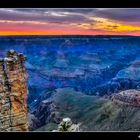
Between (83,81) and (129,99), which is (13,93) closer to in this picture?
(83,81)

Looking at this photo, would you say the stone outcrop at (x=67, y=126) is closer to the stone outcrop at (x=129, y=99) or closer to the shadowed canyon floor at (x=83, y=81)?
the shadowed canyon floor at (x=83, y=81)

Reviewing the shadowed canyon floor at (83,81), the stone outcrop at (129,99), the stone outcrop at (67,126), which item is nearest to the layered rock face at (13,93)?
the shadowed canyon floor at (83,81)

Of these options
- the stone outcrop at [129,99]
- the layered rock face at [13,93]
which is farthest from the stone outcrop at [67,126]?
the stone outcrop at [129,99]

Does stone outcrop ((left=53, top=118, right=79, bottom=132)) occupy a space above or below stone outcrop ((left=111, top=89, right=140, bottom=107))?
below

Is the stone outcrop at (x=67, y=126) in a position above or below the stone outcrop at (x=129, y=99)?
below

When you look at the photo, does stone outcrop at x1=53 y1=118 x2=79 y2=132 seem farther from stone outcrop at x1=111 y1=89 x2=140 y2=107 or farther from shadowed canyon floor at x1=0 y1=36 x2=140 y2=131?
stone outcrop at x1=111 y1=89 x2=140 y2=107

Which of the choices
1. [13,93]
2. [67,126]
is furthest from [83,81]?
[13,93]

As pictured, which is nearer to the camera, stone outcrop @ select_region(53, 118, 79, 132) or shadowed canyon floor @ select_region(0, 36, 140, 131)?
stone outcrop @ select_region(53, 118, 79, 132)

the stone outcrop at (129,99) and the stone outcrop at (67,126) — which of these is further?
the stone outcrop at (129,99)

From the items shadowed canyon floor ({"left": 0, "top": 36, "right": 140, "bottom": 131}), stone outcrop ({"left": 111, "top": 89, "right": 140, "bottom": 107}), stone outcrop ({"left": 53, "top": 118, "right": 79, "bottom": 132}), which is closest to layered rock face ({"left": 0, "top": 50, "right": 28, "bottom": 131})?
shadowed canyon floor ({"left": 0, "top": 36, "right": 140, "bottom": 131})
